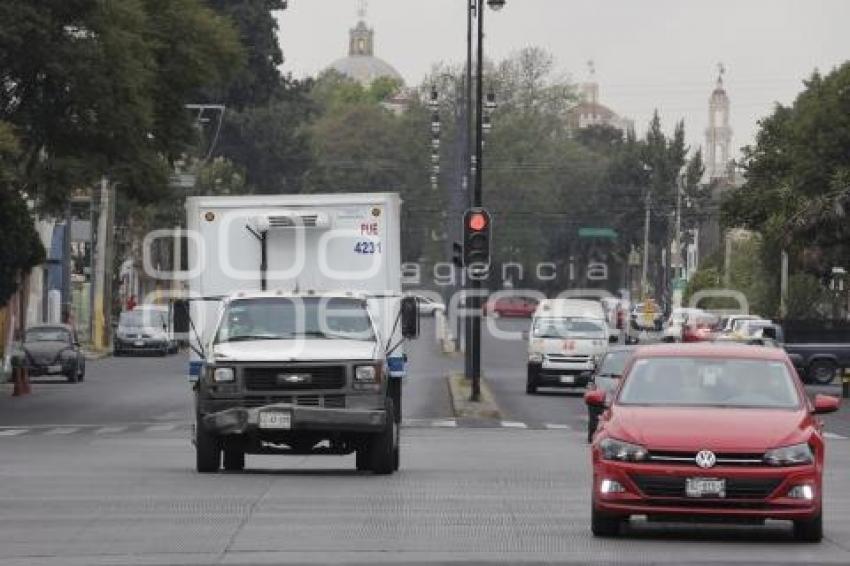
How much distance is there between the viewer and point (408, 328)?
26.7 m

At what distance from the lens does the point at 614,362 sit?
36.6 metres

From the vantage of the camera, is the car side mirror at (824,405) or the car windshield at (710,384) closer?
the car windshield at (710,384)

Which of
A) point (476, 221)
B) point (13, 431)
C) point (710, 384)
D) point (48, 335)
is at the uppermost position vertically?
point (476, 221)

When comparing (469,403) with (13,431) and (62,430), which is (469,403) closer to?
(62,430)

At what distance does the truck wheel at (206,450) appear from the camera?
24.6 metres

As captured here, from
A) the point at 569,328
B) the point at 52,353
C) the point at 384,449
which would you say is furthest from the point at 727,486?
the point at 52,353

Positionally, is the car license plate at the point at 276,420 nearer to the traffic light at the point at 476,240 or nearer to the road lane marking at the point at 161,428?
the road lane marking at the point at 161,428

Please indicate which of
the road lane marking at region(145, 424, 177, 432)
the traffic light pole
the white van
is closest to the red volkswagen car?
the road lane marking at region(145, 424, 177, 432)

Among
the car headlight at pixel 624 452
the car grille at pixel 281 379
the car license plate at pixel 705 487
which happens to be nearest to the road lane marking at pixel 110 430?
the car grille at pixel 281 379

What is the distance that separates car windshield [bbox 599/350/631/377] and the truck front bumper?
1236 cm

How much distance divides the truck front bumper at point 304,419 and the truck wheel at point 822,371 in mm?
41518

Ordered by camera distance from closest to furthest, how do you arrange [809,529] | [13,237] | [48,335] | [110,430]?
[809,529], [110,430], [13,237], [48,335]

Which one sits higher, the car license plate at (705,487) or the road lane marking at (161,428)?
the car license plate at (705,487)

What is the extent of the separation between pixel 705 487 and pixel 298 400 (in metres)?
8.28
